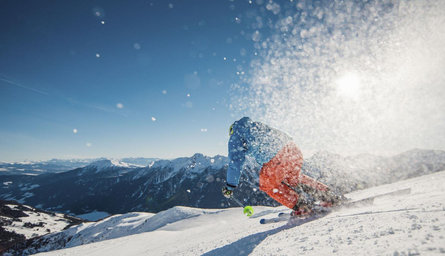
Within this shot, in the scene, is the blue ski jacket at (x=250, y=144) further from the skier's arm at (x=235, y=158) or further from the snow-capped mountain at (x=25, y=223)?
the snow-capped mountain at (x=25, y=223)

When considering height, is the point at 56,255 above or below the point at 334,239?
below

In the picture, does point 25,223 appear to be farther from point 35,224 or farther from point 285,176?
point 285,176

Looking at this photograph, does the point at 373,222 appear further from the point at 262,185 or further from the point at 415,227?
the point at 262,185

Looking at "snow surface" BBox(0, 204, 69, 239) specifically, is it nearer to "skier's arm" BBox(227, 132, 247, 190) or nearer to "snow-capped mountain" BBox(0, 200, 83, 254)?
"snow-capped mountain" BBox(0, 200, 83, 254)

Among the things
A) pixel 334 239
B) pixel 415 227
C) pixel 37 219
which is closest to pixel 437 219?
pixel 415 227

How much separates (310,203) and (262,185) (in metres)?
1.17

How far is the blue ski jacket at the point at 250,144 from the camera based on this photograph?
17.0ft

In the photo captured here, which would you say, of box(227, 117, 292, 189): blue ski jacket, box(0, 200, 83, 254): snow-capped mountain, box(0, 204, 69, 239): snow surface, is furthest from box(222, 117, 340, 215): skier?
box(0, 204, 69, 239): snow surface

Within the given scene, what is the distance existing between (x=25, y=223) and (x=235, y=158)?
10459 cm

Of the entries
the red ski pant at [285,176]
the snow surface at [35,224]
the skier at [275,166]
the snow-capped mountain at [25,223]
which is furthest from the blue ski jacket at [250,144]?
the snow surface at [35,224]

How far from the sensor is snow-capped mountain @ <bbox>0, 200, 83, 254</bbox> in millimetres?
60969

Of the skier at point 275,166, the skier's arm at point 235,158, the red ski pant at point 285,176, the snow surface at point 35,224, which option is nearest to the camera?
the skier at point 275,166

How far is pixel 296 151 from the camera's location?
17.3 ft

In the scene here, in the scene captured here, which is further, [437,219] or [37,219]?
[37,219]
